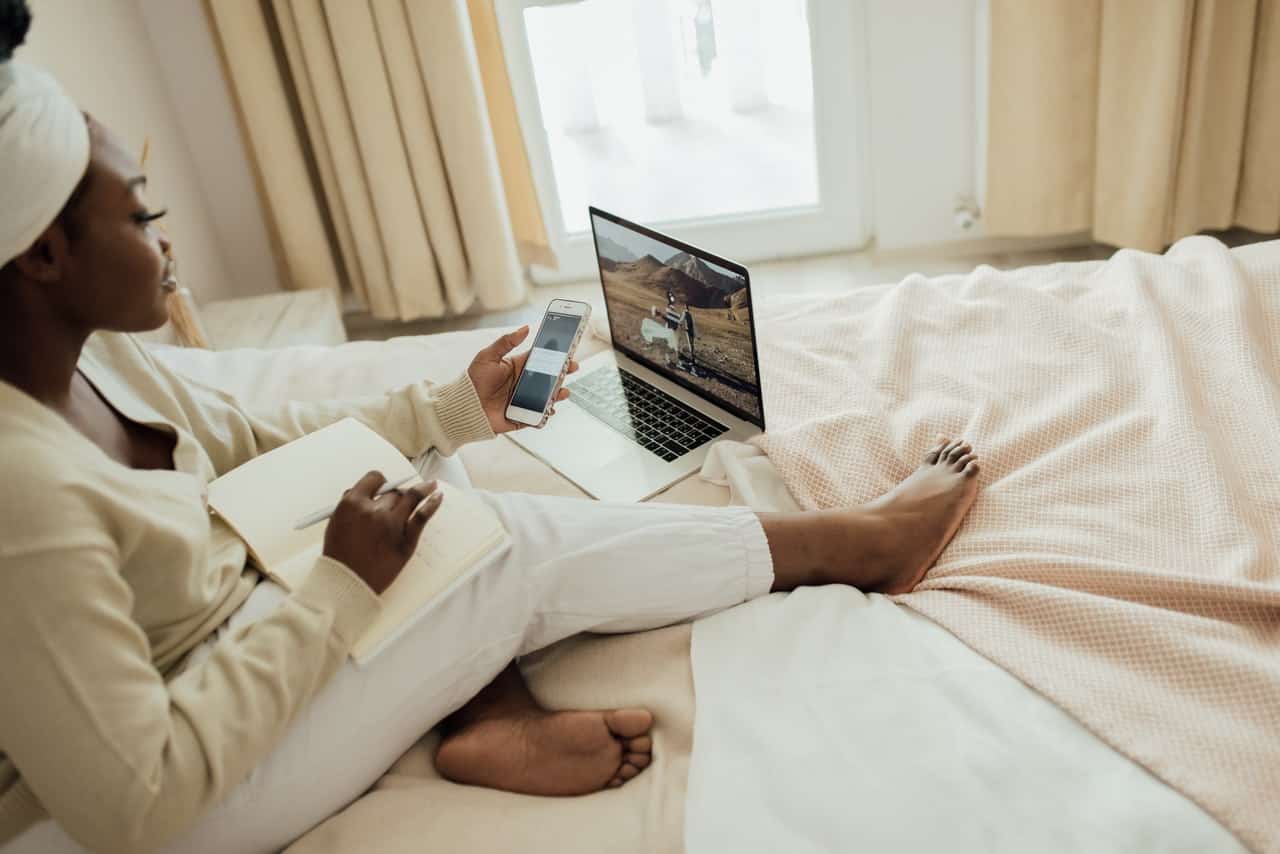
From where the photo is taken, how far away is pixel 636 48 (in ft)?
9.13

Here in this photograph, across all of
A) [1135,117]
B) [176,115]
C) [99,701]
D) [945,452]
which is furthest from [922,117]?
[99,701]

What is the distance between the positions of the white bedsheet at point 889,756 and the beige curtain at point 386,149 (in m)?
1.72

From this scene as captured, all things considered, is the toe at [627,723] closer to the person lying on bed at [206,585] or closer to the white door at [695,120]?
the person lying on bed at [206,585]

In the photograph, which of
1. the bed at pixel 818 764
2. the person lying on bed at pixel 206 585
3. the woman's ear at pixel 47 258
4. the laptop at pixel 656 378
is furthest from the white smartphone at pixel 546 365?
the woman's ear at pixel 47 258

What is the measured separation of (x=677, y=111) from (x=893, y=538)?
2.01 m

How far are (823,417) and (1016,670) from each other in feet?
1.54

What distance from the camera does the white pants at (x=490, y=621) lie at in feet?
3.20

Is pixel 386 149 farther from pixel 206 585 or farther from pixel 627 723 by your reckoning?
pixel 627 723

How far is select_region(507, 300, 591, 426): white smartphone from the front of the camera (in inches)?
55.3

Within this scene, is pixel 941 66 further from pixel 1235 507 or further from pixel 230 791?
pixel 230 791

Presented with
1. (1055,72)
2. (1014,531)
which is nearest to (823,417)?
(1014,531)

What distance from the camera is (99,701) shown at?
2.67 feet

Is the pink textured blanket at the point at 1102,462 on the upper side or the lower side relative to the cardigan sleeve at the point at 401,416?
lower

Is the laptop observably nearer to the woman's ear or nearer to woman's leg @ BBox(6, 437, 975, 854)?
woman's leg @ BBox(6, 437, 975, 854)
